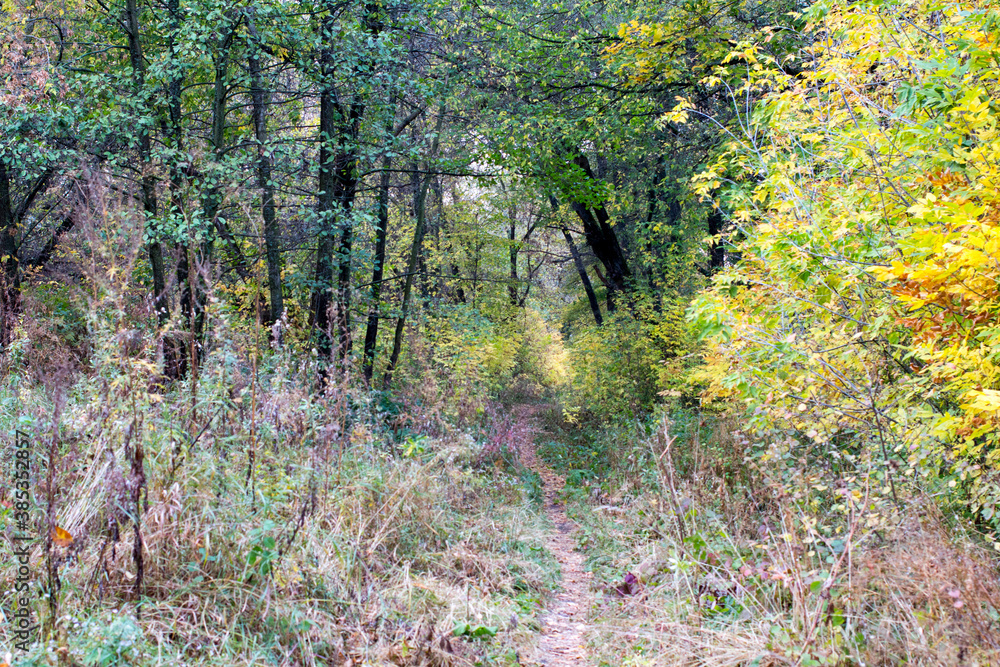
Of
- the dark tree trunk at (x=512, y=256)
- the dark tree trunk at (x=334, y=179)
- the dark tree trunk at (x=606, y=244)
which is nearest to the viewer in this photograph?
the dark tree trunk at (x=334, y=179)

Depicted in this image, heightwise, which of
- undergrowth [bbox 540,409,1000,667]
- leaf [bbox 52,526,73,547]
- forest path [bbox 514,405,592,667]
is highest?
leaf [bbox 52,526,73,547]

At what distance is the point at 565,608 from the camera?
5023 millimetres

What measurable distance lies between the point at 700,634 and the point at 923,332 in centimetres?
208

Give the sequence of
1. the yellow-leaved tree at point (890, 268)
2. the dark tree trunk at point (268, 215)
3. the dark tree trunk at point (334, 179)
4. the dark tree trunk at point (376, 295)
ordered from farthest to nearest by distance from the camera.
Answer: the dark tree trunk at point (376, 295) < the dark tree trunk at point (268, 215) < the dark tree trunk at point (334, 179) < the yellow-leaved tree at point (890, 268)

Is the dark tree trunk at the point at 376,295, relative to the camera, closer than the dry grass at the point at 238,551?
No

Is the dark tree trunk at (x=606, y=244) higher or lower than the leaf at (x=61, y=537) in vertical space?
higher

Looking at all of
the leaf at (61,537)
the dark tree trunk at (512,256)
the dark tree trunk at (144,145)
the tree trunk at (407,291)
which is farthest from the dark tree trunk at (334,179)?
the dark tree trunk at (512,256)

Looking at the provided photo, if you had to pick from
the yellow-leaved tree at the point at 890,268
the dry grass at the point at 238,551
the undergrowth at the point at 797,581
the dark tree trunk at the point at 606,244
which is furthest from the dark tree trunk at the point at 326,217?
the dark tree trunk at the point at 606,244

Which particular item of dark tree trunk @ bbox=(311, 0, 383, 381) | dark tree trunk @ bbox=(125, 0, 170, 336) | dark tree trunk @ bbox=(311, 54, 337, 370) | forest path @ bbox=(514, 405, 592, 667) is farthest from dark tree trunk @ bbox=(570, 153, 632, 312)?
dark tree trunk @ bbox=(125, 0, 170, 336)

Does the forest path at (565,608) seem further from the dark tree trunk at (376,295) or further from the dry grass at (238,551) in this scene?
the dark tree trunk at (376,295)

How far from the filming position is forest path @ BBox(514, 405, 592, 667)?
4.12 m

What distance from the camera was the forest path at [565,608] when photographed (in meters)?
4.12

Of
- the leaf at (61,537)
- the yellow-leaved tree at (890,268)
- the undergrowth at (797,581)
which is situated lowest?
the undergrowth at (797,581)

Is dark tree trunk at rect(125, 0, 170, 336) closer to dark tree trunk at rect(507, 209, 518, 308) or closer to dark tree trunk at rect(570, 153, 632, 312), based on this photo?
dark tree trunk at rect(570, 153, 632, 312)
